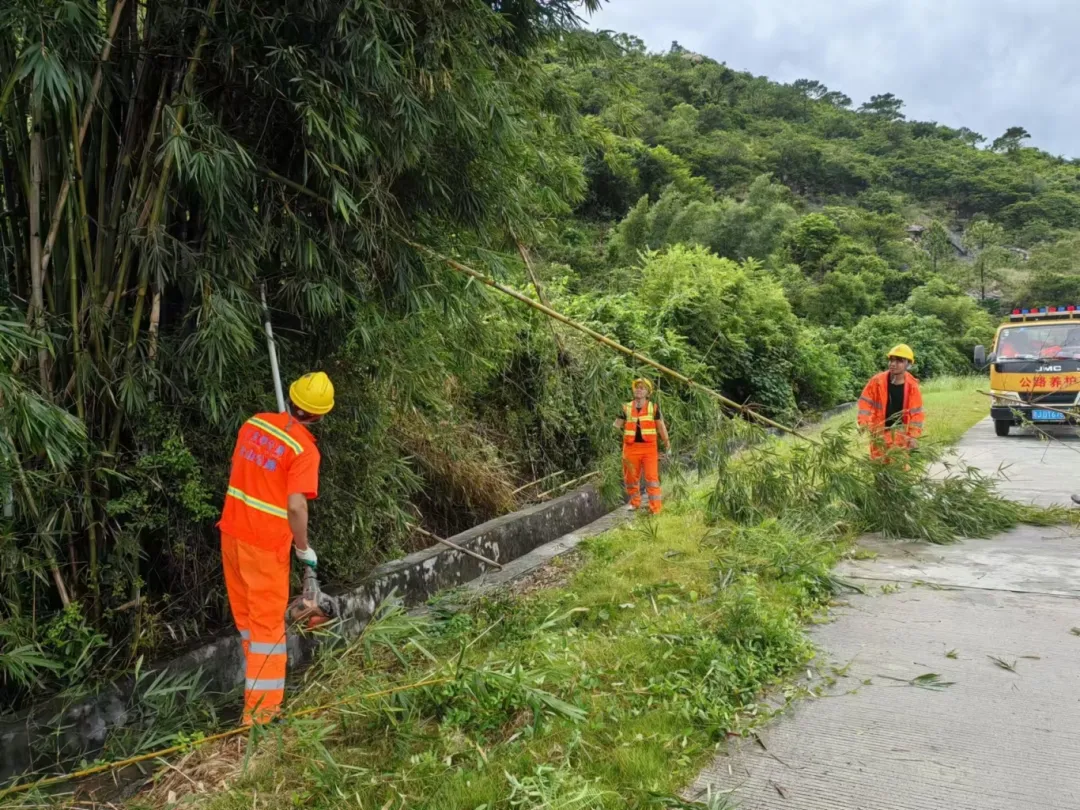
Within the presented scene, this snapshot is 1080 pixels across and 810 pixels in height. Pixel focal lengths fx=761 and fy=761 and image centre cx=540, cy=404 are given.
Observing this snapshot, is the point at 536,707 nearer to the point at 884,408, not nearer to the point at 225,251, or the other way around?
the point at 225,251

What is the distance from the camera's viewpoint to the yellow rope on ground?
296cm

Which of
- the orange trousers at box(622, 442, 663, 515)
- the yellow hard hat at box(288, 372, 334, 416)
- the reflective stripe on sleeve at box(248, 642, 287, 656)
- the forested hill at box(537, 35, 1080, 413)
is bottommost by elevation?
the reflective stripe on sleeve at box(248, 642, 287, 656)

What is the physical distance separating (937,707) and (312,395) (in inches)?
124

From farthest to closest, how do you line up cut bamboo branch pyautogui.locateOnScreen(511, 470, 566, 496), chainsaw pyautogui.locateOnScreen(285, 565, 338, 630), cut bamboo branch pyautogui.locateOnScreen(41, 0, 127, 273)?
1. cut bamboo branch pyautogui.locateOnScreen(511, 470, 566, 496)
2. chainsaw pyautogui.locateOnScreen(285, 565, 338, 630)
3. cut bamboo branch pyautogui.locateOnScreen(41, 0, 127, 273)

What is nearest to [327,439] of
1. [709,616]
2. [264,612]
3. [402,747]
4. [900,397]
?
[264,612]

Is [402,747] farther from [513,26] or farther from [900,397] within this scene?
[900,397]

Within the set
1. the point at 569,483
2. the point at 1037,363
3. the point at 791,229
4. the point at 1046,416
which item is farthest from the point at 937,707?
the point at 791,229

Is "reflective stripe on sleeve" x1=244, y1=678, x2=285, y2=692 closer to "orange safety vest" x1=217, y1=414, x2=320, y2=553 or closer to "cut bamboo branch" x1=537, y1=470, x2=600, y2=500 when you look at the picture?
"orange safety vest" x1=217, y1=414, x2=320, y2=553

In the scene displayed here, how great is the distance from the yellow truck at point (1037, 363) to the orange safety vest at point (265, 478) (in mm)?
11443

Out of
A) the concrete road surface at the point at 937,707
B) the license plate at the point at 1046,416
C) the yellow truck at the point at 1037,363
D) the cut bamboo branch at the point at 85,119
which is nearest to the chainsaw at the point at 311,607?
the cut bamboo branch at the point at 85,119

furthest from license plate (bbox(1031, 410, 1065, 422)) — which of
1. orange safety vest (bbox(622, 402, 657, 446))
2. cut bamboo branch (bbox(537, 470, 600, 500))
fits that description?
orange safety vest (bbox(622, 402, 657, 446))

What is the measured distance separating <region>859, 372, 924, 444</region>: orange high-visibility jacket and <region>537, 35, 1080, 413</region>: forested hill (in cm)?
289

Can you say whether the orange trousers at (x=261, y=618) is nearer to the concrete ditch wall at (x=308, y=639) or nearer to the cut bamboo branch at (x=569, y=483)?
the concrete ditch wall at (x=308, y=639)

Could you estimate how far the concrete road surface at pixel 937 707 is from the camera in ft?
8.78
